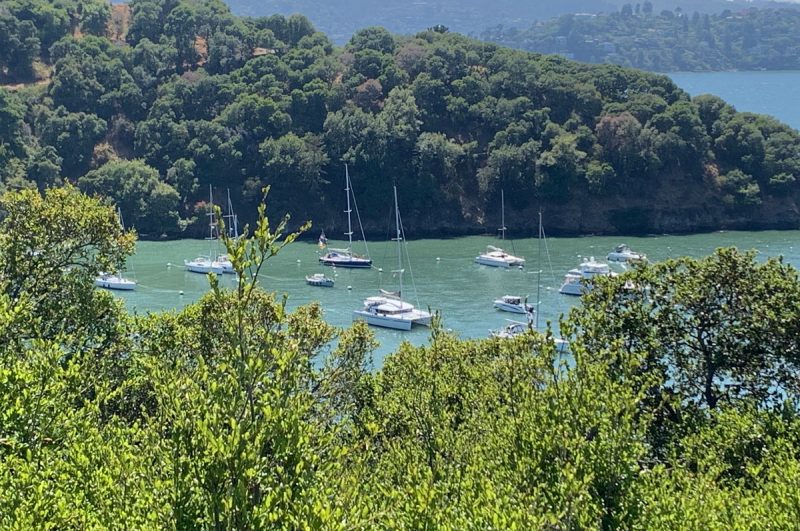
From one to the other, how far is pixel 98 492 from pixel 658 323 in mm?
15281

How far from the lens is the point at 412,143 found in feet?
299

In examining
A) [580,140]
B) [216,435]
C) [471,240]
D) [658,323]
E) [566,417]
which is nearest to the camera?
[216,435]

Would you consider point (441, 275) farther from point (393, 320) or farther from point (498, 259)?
point (393, 320)

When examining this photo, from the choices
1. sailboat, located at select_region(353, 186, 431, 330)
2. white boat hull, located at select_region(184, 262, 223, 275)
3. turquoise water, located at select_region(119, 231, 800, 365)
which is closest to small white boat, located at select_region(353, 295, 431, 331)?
sailboat, located at select_region(353, 186, 431, 330)

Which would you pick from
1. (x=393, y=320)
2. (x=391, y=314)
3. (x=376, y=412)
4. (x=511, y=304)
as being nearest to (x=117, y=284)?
(x=391, y=314)

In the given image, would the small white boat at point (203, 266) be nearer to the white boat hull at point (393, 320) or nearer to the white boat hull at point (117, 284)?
the white boat hull at point (117, 284)

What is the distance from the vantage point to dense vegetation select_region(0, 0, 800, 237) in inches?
3472

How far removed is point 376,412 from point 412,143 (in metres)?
69.5

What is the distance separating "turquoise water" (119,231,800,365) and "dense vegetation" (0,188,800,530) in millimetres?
27086

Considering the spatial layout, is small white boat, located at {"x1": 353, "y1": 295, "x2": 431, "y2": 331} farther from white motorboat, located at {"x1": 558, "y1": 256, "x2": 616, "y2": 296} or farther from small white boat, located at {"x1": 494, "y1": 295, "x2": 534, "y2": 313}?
white motorboat, located at {"x1": 558, "y1": 256, "x2": 616, "y2": 296}

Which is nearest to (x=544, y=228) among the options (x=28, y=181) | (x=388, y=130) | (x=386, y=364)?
(x=388, y=130)

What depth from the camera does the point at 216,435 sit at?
9.47 meters

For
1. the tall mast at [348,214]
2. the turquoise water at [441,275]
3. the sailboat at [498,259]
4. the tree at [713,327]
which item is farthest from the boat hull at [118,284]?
Result: the tree at [713,327]

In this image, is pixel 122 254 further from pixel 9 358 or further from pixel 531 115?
pixel 531 115
